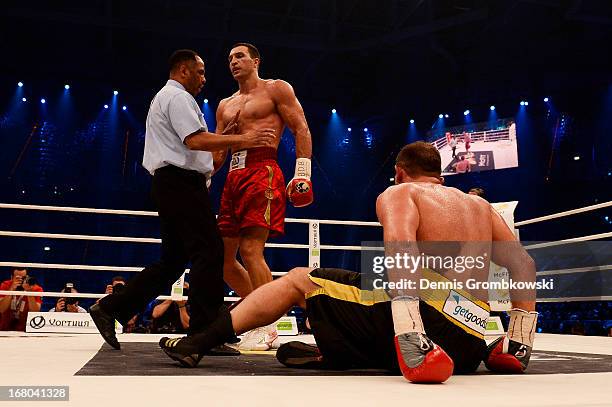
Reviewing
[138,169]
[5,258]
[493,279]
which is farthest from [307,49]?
[493,279]

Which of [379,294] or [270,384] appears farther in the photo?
[379,294]

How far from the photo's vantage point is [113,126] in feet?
35.5

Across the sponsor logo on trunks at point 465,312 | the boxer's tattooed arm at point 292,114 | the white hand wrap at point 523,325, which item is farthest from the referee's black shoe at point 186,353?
the boxer's tattooed arm at point 292,114

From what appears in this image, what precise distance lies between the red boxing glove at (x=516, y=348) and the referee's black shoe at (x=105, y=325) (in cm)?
141

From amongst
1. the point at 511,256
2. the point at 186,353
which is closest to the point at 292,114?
the point at 511,256

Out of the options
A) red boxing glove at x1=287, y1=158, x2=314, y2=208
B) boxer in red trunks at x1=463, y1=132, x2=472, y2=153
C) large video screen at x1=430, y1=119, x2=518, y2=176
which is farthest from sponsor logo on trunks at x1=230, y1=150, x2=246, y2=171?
boxer in red trunks at x1=463, y1=132, x2=472, y2=153

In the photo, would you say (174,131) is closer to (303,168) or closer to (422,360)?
(303,168)

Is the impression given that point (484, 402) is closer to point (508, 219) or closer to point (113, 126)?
point (508, 219)

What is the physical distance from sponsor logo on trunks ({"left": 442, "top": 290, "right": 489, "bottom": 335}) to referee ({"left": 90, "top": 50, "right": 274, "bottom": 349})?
0.85 metres

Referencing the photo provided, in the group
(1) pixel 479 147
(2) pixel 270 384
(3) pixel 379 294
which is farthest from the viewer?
(1) pixel 479 147

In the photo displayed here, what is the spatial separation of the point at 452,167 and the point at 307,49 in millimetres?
3793

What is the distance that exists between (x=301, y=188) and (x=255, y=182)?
0.20 meters

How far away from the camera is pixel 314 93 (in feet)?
38.1

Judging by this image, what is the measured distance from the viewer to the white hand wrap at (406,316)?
1428mm
